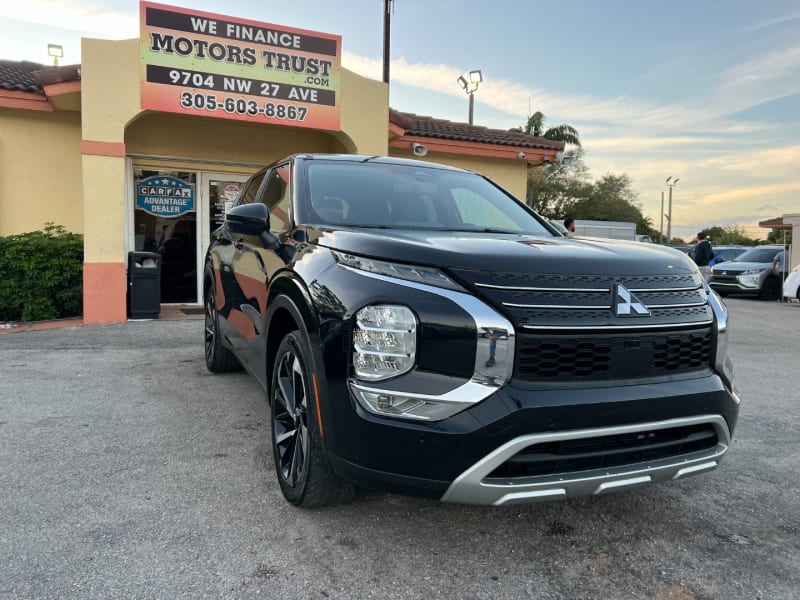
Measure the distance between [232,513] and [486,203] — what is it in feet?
7.76

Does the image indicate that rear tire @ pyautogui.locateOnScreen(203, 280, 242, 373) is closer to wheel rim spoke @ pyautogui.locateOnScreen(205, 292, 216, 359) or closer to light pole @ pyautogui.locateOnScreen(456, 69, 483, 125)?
wheel rim spoke @ pyautogui.locateOnScreen(205, 292, 216, 359)

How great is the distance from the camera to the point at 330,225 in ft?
9.78

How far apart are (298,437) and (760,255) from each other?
1868cm

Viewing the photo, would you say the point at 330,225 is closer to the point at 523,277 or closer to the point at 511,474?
the point at 523,277

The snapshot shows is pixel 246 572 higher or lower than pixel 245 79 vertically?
lower

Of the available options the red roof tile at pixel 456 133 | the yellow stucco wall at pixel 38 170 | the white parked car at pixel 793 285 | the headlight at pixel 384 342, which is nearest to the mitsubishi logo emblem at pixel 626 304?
the headlight at pixel 384 342

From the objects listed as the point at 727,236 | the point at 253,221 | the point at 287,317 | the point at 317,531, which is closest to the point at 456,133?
the point at 253,221

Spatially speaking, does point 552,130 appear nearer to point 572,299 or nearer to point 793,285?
point 793,285

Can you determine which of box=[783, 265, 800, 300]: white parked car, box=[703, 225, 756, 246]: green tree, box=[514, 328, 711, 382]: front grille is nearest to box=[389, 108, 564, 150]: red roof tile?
box=[783, 265, 800, 300]: white parked car

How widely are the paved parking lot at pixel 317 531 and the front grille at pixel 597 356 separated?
797 mm

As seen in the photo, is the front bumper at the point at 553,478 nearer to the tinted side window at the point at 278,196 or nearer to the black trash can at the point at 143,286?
the tinted side window at the point at 278,196

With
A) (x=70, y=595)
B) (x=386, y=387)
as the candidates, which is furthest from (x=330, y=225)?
(x=70, y=595)

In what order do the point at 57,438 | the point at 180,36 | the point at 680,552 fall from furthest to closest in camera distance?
the point at 180,36, the point at 57,438, the point at 680,552

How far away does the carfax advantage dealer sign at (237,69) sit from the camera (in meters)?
Result: 8.23
